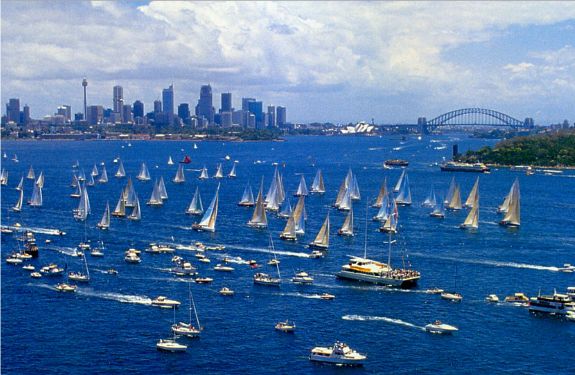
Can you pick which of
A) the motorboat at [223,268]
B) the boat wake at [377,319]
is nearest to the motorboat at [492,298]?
the boat wake at [377,319]

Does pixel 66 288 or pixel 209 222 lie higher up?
pixel 209 222

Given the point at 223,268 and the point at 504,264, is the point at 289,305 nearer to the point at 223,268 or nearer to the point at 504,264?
the point at 223,268

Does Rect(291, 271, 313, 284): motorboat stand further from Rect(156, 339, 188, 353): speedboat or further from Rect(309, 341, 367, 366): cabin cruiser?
Rect(309, 341, 367, 366): cabin cruiser

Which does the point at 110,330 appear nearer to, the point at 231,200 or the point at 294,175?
the point at 231,200

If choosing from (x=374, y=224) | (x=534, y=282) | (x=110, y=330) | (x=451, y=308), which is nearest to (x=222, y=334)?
(x=110, y=330)

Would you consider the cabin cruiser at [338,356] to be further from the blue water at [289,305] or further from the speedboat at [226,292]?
the speedboat at [226,292]

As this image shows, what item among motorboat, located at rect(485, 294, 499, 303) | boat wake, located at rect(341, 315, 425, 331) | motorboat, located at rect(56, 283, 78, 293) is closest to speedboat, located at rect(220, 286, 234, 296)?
boat wake, located at rect(341, 315, 425, 331)

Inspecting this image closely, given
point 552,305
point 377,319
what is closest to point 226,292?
point 377,319
